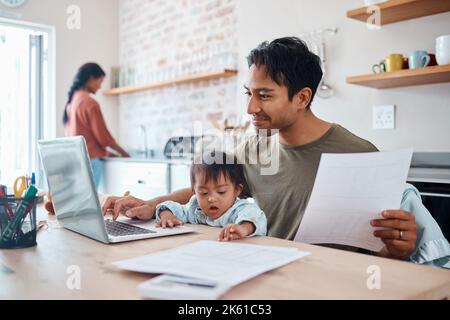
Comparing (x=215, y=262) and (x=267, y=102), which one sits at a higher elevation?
(x=267, y=102)

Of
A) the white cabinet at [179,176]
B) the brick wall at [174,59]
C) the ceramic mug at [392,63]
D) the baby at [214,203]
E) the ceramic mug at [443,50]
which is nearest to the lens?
the baby at [214,203]

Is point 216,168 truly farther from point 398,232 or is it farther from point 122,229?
point 398,232

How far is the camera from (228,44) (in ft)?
12.5

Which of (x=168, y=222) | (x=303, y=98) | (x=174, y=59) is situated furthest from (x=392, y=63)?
(x=174, y=59)

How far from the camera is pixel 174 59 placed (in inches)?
175

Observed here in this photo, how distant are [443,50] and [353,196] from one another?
150 cm

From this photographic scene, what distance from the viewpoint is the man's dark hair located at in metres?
1.57

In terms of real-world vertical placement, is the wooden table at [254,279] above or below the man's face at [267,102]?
below

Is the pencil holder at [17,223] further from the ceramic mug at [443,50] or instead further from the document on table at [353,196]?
the ceramic mug at [443,50]

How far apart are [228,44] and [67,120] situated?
5.56 feet

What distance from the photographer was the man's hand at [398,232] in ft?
3.46

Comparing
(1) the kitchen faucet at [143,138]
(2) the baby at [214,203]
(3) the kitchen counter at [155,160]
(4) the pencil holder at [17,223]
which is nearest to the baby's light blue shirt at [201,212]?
(2) the baby at [214,203]

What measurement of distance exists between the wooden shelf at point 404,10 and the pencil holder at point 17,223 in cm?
210
